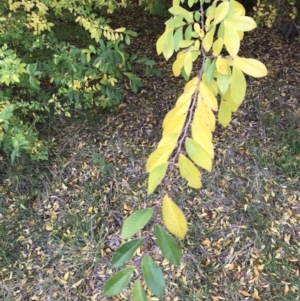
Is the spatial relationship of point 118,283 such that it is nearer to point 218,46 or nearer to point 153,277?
point 153,277

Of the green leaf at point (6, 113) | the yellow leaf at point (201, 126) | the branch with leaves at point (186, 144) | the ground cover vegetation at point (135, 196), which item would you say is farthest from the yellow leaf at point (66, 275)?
the yellow leaf at point (201, 126)

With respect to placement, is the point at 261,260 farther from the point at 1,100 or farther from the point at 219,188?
the point at 1,100

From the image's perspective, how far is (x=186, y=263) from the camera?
7.50ft

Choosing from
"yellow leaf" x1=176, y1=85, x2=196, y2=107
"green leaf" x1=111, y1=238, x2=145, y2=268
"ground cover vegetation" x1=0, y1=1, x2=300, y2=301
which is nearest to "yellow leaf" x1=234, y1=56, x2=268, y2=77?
"yellow leaf" x1=176, y1=85, x2=196, y2=107

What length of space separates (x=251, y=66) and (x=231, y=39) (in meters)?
0.06

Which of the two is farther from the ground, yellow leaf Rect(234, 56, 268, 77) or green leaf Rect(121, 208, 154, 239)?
yellow leaf Rect(234, 56, 268, 77)

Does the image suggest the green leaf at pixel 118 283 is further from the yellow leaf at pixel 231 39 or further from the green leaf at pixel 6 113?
the green leaf at pixel 6 113

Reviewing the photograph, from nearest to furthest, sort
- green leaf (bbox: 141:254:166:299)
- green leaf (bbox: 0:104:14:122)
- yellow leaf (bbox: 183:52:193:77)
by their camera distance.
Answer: green leaf (bbox: 141:254:166:299) → yellow leaf (bbox: 183:52:193:77) → green leaf (bbox: 0:104:14:122)

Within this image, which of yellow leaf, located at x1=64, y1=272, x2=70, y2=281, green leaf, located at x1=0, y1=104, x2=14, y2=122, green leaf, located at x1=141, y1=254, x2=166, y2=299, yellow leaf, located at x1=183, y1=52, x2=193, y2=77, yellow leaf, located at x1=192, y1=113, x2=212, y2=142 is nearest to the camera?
green leaf, located at x1=141, y1=254, x2=166, y2=299

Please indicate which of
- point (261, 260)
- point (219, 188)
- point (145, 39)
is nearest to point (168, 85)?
point (145, 39)

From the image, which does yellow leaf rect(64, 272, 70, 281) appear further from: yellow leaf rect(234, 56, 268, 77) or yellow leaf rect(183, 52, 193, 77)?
yellow leaf rect(234, 56, 268, 77)

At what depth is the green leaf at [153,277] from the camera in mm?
634

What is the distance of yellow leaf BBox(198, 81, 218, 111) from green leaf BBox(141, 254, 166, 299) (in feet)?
1.05

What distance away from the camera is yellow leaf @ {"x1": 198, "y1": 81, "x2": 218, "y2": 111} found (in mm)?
765
